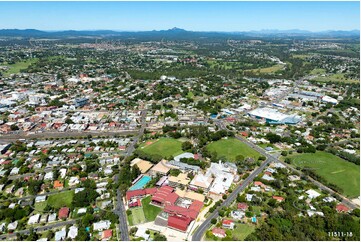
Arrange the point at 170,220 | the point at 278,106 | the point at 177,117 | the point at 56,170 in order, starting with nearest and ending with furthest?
the point at 170,220, the point at 56,170, the point at 177,117, the point at 278,106

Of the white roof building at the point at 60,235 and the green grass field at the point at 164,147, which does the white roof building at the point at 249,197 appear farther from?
the white roof building at the point at 60,235

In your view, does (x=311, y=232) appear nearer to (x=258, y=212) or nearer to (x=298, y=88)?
(x=258, y=212)

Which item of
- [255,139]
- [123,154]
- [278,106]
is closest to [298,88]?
[278,106]

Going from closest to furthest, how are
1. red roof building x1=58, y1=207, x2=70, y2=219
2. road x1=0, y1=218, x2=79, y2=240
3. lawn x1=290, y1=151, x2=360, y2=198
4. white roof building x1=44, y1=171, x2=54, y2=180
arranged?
road x1=0, y1=218, x2=79, y2=240 < red roof building x1=58, y1=207, x2=70, y2=219 < lawn x1=290, y1=151, x2=360, y2=198 < white roof building x1=44, y1=171, x2=54, y2=180

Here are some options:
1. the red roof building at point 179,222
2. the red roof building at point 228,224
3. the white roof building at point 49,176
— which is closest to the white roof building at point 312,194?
the red roof building at point 228,224

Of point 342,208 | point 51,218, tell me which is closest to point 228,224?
point 342,208

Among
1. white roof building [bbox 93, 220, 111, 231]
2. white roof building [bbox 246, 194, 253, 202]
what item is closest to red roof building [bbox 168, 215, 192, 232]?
white roof building [bbox 93, 220, 111, 231]

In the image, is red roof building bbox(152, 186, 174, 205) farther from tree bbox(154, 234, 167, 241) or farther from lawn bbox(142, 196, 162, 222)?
tree bbox(154, 234, 167, 241)
